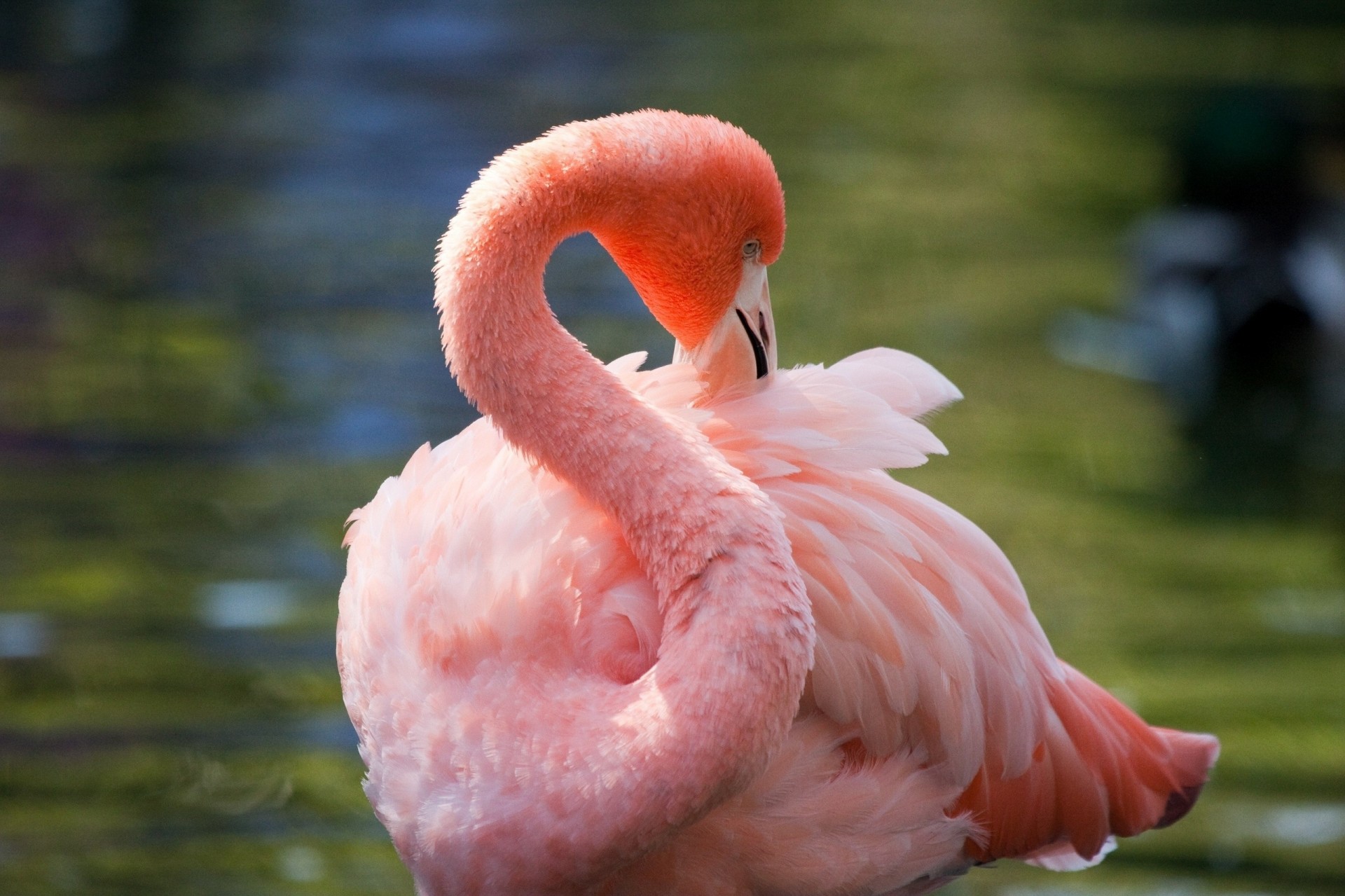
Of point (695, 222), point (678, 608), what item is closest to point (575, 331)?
point (695, 222)

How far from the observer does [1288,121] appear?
7336 mm

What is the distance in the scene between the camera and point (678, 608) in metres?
2.63

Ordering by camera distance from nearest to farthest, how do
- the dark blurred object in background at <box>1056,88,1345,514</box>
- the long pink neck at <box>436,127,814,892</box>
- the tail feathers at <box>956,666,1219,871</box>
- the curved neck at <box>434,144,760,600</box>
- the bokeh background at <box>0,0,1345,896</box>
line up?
the long pink neck at <box>436,127,814,892</box>
the curved neck at <box>434,144,760,600</box>
the tail feathers at <box>956,666,1219,871</box>
the bokeh background at <box>0,0,1345,896</box>
the dark blurred object in background at <box>1056,88,1345,514</box>

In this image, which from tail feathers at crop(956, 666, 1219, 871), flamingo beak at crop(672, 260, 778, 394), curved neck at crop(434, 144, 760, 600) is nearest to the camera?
curved neck at crop(434, 144, 760, 600)

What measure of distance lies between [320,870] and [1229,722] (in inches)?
99.5

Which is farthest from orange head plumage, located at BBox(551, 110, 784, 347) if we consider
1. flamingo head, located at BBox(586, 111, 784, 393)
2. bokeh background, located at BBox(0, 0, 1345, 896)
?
bokeh background, located at BBox(0, 0, 1345, 896)

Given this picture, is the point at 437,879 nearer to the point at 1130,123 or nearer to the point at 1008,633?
the point at 1008,633

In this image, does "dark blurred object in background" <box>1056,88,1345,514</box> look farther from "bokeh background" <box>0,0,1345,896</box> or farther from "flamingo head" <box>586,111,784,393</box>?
"flamingo head" <box>586,111,784,393</box>

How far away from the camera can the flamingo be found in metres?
2.57

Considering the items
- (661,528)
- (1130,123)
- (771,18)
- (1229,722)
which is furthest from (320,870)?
(771,18)

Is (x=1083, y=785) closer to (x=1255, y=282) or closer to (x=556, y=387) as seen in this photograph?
(x=556, y=387)

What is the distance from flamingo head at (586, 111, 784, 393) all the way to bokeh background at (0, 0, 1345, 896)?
1.72m

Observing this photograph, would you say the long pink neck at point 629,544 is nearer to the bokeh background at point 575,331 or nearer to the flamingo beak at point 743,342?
the flamingo beak at point 743,342

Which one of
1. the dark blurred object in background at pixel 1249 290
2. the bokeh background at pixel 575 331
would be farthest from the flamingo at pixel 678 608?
the dark blurred object in background at pixel 1249 290
